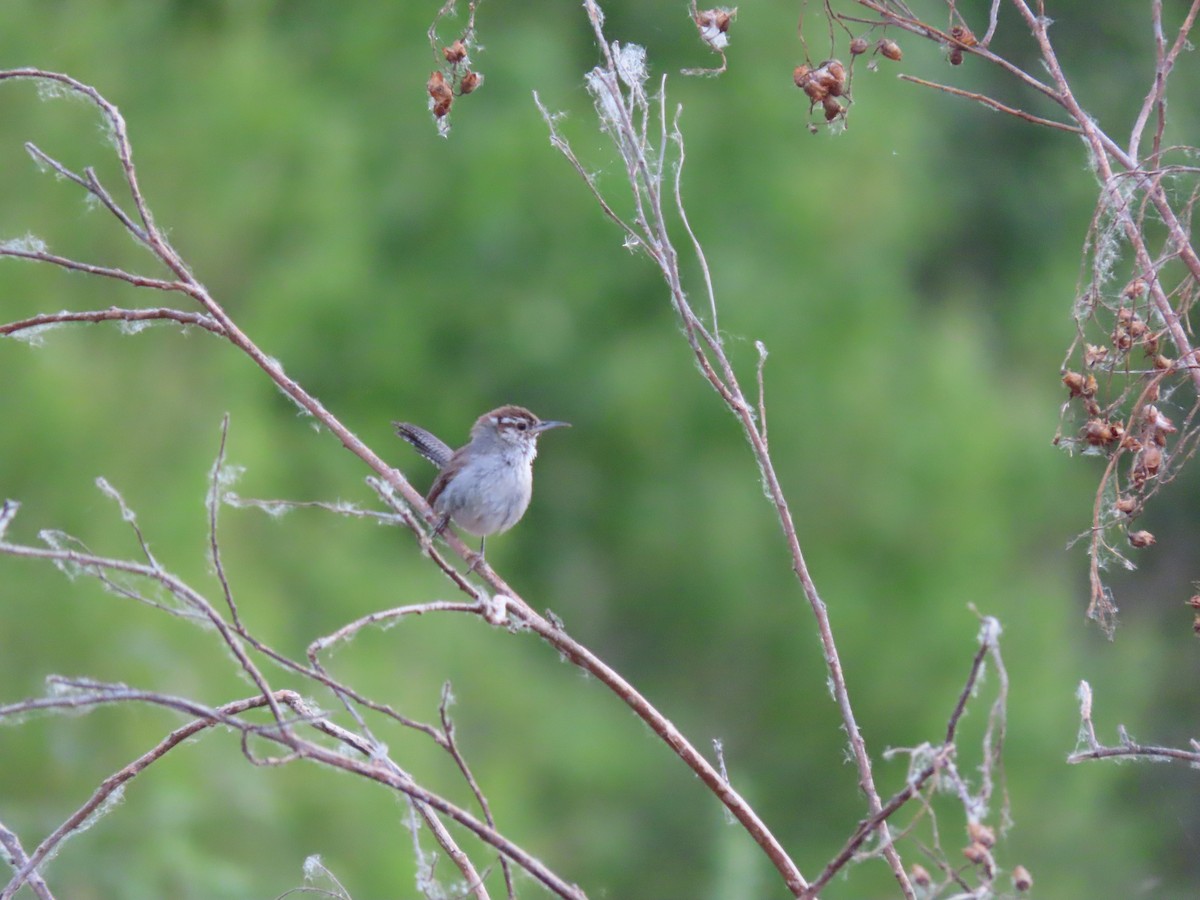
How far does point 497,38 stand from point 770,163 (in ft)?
10.2

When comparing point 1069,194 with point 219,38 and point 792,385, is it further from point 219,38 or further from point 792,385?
point 219,38

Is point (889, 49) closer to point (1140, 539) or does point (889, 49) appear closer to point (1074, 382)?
point (1074, 382)

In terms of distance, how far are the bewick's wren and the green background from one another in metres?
2.65

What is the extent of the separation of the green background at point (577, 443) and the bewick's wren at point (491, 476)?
8.68ft

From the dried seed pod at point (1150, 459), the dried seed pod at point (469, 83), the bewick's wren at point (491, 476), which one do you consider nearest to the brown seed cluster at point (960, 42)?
the dried seed pod at point (1150, 459)

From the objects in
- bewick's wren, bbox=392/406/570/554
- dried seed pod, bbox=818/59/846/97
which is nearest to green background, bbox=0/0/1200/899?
bewick's wren, bbox=392/406/570/554

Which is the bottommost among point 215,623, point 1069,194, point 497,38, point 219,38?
point 215,623

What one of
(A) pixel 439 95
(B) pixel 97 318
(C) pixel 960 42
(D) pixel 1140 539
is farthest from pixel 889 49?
(B) pixel 97 318

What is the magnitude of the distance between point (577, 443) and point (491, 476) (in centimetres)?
837

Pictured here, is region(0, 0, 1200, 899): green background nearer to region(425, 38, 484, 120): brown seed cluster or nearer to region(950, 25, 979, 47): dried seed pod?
region(425, 38, 484, 120): brown seed cluster

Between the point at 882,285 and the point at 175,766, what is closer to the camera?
the point at 175,766

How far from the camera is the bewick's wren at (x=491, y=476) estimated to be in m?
4.09

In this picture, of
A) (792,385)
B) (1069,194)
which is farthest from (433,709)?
(1069,194)

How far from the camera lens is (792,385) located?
10.9 m
